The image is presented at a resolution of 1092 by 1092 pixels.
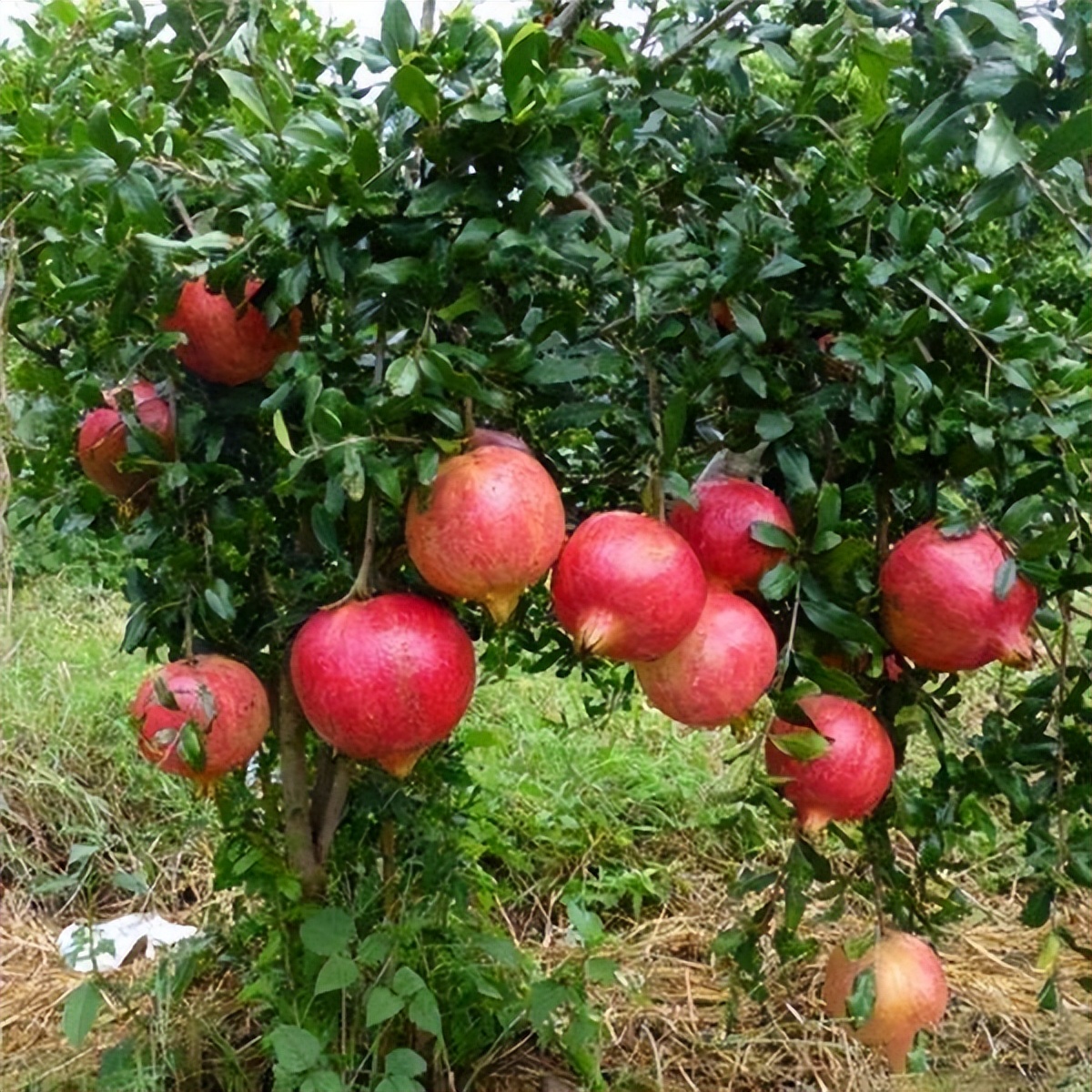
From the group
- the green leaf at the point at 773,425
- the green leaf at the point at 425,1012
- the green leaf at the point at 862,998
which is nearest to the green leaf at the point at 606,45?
the green leaf at the point at 773,425

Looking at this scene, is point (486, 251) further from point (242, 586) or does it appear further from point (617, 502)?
point (242, 586)

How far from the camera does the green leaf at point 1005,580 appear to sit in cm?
90

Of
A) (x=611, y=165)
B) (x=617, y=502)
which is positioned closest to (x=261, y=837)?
(x=617, y=502)

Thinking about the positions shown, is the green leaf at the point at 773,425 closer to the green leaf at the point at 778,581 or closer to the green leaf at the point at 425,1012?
the green leaf at the point at 778,581

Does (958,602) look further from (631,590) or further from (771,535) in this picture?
(631,590)

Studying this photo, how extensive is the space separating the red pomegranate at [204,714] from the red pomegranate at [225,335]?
0.26 m

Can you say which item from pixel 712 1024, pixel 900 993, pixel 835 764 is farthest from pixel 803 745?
pixel 712 1024

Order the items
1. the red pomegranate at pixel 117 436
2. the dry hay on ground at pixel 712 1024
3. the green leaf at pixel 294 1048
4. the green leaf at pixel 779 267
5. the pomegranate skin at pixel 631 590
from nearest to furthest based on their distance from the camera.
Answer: the pomegranate skin at pixel 631 590 < the green leaf at pixel 779 267 < the red pomegranate at pixel 117 436 < the green leaf at pixel 294 1048 < the dry hay on ground at pixel 712 1024

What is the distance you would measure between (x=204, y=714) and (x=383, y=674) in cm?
23

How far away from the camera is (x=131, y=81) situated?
1.25m

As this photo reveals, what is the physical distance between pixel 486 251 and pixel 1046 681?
62cm

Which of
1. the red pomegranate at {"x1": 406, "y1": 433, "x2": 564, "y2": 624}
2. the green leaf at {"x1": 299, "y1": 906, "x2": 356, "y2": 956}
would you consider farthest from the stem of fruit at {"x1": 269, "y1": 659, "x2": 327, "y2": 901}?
the red pomegranate at {"x1": 406, "y1": 433, "x2": 564, "y2": 624}

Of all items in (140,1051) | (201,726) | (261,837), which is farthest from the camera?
(140,1051)

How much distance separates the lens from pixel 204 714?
41.3 inches
